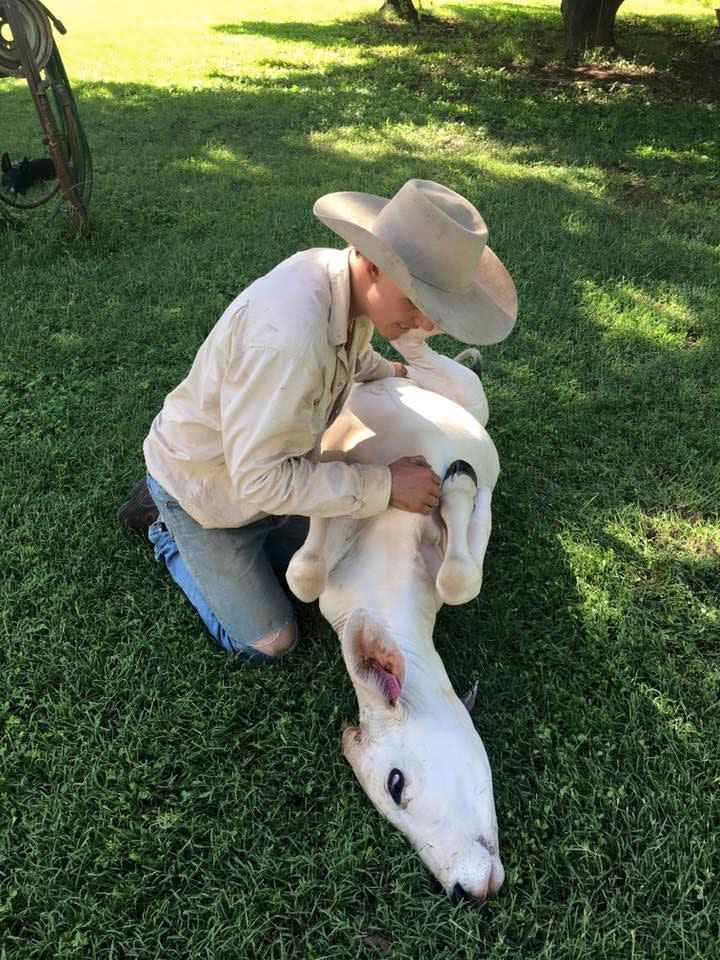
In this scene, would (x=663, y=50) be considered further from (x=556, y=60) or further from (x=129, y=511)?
(x=129, y=511)

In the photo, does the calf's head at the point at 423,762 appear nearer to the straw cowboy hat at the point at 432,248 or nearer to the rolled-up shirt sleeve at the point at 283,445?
the rolled-up shirt sleeve at the point at 283,445

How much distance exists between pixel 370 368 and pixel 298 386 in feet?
3.38

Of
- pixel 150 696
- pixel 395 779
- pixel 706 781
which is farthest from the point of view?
pixel 150 696

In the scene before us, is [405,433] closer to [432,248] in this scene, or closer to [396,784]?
[432,248]

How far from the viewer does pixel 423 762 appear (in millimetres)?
2076

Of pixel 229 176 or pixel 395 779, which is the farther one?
pixel 229 176

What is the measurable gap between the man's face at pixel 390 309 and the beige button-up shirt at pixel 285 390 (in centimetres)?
12

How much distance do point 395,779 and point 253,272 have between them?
13.6ft

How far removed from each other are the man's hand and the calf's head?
0.47m

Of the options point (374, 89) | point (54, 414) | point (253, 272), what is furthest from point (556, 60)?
point (54, 414)

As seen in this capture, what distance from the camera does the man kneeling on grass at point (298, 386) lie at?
2.12m

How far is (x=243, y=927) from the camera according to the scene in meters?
2.13

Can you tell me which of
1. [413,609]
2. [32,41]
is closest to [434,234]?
[413,609]

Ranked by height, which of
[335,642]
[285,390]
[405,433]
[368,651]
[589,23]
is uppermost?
[285,390]
